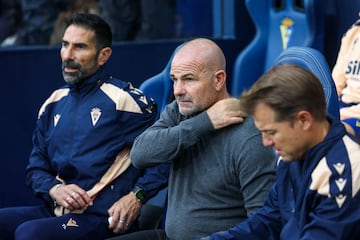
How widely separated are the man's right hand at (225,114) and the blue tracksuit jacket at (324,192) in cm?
45

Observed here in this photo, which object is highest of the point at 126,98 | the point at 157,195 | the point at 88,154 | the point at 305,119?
the point at 305,119

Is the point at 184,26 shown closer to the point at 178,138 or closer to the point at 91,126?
the point at 91,126

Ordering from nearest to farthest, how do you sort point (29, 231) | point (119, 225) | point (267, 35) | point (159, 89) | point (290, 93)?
point (290, 93) < point (29, 231) < point (119, 225) < point (159, 89) < point (267, 35)

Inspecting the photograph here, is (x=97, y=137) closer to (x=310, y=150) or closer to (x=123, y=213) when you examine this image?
(x=123, y=213)

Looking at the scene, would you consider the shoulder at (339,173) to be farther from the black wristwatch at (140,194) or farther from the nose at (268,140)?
the black wristwatch at (140,194)

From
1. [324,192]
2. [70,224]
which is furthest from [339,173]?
[70,224]

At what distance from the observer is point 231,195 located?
3072 mm

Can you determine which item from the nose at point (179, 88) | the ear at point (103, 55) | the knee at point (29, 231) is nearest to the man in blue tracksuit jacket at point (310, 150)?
the nose at point (179, 88)

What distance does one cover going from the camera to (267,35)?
5820 millimetres

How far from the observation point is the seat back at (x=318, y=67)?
2979 mm

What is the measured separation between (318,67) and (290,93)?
0.68m

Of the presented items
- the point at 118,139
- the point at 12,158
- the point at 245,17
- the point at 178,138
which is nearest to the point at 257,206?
the point at 178,138

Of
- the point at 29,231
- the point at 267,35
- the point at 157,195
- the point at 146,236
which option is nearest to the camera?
the point at 146,236

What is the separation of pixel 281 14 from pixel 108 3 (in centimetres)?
183
